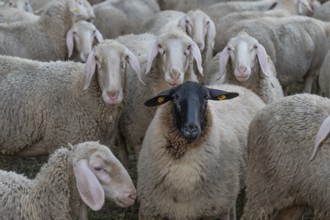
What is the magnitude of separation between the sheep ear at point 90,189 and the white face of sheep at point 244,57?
283 cm

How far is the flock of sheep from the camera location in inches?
178

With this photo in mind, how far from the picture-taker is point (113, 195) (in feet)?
14.5

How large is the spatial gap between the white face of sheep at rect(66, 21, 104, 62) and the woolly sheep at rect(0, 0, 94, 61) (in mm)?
502

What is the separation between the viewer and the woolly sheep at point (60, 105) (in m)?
6.11

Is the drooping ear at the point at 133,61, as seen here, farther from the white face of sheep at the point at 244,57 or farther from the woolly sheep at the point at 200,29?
the woolly sheep at the point at 200,29

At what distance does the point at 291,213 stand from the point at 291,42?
4.55m

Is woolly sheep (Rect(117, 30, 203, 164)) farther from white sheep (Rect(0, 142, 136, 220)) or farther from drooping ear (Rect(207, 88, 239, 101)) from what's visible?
white sheep (Rect(0, 142, 136, 220))

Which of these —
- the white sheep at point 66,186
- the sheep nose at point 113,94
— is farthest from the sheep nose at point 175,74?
the white sheep at point 66,186

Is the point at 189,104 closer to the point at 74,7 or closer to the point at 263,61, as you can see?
the point at 263,61

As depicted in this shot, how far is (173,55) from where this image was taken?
248 inches

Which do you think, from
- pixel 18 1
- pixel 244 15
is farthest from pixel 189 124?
pixel 18 1

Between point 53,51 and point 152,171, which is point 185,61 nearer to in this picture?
point 152,171

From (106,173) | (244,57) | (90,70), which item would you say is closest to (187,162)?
(106,173)

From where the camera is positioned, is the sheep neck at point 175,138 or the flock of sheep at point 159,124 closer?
the flock of sheep at point 159,124
